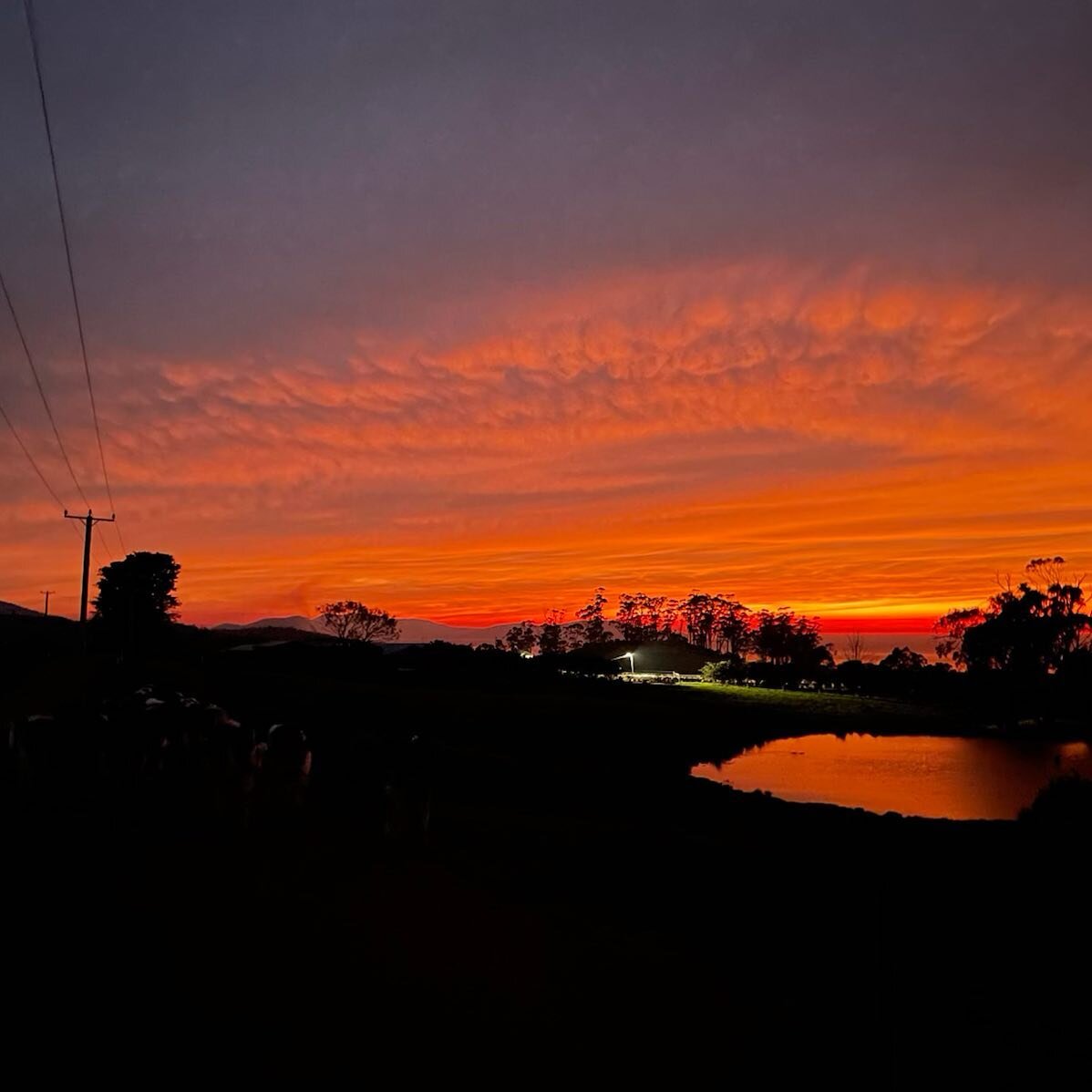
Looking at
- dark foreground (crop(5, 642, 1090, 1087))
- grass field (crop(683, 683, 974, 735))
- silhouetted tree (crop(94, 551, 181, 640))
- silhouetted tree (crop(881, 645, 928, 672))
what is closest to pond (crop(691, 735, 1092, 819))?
grass field (crop(683, 683, 974, 735))

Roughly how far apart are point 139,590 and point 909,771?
7703 cm

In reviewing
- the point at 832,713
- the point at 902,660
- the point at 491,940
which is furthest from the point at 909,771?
the point at 902,660

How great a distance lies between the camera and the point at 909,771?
4016 centimetres

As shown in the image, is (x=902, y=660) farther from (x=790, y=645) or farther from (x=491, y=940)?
(x=491, y=940)

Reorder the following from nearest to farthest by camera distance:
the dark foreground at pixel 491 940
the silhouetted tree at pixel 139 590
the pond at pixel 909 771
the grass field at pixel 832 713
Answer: the dark foreground at pixel 491 940 < the pond at pixel 909 771 < the grass field at pixel 832 713 < the silhouetted tree at pixel 139 590

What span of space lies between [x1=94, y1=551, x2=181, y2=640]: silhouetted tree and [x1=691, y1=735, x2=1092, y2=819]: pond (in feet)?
210

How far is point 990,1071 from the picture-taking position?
24.4 ft

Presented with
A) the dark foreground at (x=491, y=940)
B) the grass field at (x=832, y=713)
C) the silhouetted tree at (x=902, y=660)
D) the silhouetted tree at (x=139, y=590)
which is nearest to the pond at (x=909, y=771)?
the grass field at (x=832, y=713)

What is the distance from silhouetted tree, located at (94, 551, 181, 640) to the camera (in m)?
85.9

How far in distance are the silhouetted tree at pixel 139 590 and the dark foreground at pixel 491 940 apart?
77605mm

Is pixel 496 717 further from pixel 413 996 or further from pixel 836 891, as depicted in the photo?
pixel 413 996

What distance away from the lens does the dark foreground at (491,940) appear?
268 inches

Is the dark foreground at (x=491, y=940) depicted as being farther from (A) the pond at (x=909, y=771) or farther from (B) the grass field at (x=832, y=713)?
(B) the grass field at (x=832, y=713)

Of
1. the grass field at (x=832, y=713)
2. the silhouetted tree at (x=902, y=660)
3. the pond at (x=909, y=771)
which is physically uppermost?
the silhouetted tree at (x=902, y=660)
